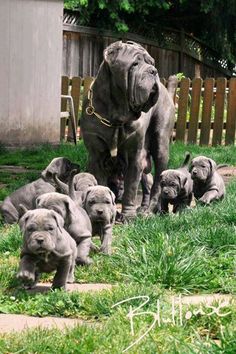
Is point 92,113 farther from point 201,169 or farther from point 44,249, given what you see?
point 44,249

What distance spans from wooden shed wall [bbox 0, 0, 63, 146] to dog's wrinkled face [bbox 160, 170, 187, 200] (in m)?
7.22

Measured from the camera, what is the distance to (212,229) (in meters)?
6.73

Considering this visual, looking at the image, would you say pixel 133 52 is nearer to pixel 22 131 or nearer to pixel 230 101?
pixel 22 131

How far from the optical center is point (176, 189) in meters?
8.57

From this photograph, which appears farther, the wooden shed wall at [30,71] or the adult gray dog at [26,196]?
the wooden shed wall at [30,71]

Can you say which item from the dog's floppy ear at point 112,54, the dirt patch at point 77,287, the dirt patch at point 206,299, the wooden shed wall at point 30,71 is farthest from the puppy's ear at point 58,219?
the wooden shed wall at point 30,71

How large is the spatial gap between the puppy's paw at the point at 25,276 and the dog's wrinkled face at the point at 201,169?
13.0ft

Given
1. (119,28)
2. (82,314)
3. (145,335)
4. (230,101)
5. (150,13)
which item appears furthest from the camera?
(150,13)

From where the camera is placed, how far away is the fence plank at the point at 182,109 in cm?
1908

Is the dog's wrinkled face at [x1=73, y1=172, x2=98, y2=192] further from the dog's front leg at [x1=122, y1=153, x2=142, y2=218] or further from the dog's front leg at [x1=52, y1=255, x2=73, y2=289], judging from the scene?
the dog's front leg at [x1=52, y1=255, x2=73, y2=289]

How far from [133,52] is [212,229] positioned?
75.0 inches

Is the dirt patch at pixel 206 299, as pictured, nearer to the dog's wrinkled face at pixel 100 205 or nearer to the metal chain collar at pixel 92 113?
the dog's wrinkled face at pixel 100 205

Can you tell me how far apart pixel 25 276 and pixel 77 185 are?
258 cm

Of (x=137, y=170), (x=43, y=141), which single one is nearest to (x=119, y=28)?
(x=43, y=141)
